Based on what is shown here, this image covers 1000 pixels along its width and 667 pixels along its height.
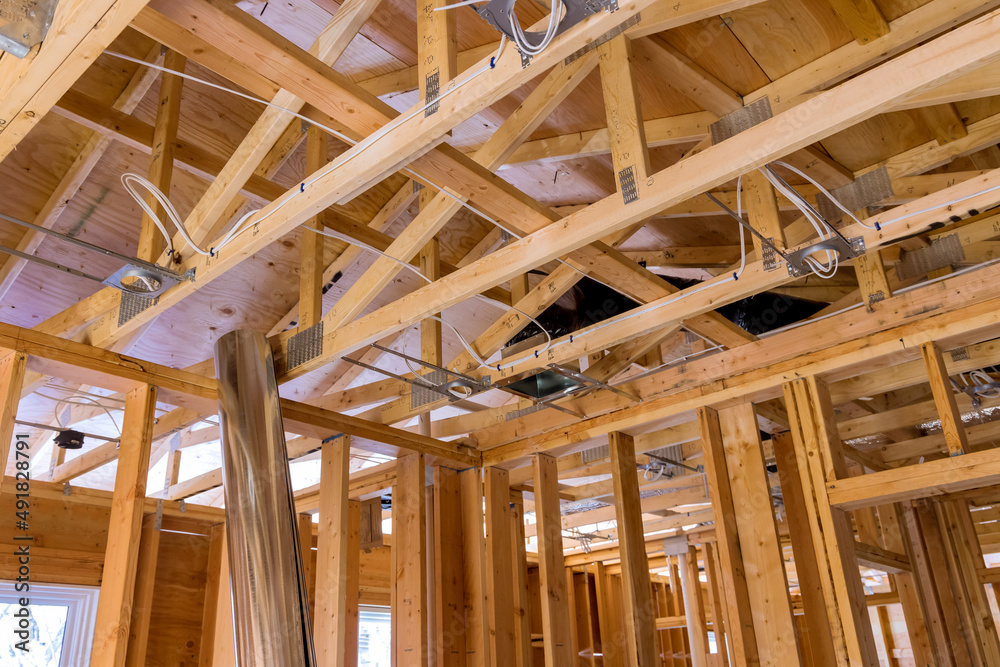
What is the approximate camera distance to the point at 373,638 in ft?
20.0

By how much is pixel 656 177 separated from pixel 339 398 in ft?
8.55

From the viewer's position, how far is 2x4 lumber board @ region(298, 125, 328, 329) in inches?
140

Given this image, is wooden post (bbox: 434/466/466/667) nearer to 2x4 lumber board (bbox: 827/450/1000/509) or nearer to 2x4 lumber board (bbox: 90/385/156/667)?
2x4 lumber board (bbox: 90/385/156/667)

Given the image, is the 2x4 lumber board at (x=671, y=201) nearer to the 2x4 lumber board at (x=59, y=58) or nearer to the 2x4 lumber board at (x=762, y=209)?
the 2x4 lumber board at (x=762, y=209)

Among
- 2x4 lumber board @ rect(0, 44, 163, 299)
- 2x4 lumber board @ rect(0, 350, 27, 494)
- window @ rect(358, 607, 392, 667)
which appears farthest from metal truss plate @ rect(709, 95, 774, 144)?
window @ rect(358, 607, 392, 667)

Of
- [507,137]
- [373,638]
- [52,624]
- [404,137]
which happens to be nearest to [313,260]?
[507,137]

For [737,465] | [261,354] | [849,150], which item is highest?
[849,150]

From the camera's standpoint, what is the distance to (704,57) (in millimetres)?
2861

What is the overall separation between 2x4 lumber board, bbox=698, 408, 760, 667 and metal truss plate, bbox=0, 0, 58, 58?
307cm

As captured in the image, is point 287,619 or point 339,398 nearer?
point 287,619

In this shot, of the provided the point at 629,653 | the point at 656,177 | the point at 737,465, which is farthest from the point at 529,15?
the point at 629,653

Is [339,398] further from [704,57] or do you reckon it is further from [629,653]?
[704,57]

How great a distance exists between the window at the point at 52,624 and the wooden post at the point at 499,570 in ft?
7.39

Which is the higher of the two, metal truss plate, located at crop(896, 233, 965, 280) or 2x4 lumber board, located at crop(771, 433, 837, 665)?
metal truss plate, located at crop(896, 233, 965, 280)
